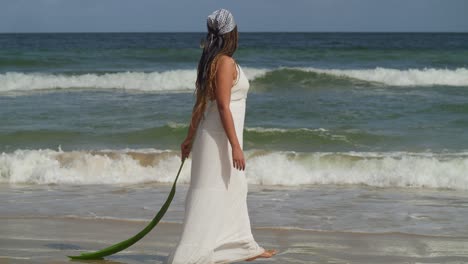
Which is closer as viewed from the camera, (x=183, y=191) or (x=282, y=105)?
(x=183, y=191)

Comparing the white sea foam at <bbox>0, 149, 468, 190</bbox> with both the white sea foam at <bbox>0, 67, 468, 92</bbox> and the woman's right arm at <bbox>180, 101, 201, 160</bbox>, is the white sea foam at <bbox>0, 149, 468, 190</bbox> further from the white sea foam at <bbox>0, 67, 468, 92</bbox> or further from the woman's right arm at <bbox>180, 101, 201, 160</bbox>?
the white sea foam at <bbox>0, 67, 468, 92</bbox>

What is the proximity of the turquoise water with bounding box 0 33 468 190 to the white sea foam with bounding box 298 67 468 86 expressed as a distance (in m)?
0.05

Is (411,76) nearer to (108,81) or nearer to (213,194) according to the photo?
(108,81)

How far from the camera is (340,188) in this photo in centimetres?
895

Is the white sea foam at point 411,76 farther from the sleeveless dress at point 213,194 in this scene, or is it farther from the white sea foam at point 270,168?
the sleeveless dress at point 213,194

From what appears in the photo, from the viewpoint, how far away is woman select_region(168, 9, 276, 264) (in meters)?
4.38

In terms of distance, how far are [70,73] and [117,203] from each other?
1604 centimetres

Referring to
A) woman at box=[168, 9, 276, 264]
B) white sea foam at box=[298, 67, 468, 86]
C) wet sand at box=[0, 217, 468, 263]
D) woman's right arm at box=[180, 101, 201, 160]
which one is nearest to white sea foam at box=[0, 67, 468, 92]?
white sea foam at box=[298, 67, 468, 86]

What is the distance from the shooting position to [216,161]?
448 cm

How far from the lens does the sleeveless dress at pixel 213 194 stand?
4480 millimetres

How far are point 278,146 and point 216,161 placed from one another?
7.15 metres
